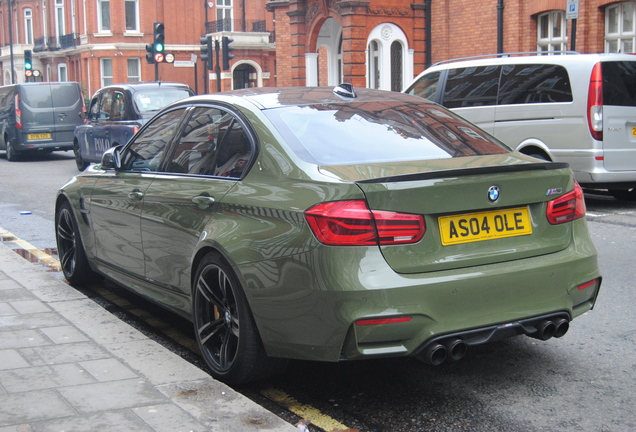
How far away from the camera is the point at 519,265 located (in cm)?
413

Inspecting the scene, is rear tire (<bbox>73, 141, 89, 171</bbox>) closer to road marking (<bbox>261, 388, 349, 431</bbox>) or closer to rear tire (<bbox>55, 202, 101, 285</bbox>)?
rear tire (<bbox>55, 202, 101, 285</bbox>)

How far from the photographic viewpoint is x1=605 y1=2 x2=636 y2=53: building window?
18.2 m

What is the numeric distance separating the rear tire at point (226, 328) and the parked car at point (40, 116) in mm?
19235

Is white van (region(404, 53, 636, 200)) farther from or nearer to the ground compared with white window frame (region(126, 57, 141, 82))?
nearer to the ground

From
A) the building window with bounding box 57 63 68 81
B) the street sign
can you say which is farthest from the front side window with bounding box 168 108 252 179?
the building window with bounding box 57 63 68 81

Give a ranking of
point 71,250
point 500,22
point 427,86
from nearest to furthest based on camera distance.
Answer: point 71,250 → point 427,86 → point 500,22

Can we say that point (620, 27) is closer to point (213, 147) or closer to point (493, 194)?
point (213, 147)

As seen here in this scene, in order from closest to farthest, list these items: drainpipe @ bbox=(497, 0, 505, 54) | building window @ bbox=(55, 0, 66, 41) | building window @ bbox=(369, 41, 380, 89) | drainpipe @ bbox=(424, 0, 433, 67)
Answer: drainpipe @ bbox=(497, 0, 505, 54), drainpipe @ bbox=(424, 0, 433, 67), building window @ bbox=(369, 41, 380, 89), building window @ bbox=(55, 0, 66, 41)

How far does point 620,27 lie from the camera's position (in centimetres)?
1844

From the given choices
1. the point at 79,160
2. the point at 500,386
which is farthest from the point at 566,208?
the point at 79,160

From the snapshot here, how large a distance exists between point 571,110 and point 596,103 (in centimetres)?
36

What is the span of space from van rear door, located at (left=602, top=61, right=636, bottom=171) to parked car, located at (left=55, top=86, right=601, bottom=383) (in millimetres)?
6255

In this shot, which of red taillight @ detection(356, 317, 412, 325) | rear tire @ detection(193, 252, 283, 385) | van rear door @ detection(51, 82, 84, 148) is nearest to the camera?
red taillight @ detection(356, 317, 412, 325)

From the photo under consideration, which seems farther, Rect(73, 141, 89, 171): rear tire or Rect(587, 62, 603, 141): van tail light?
Rect(73, 141, 89, 171): rear tire
